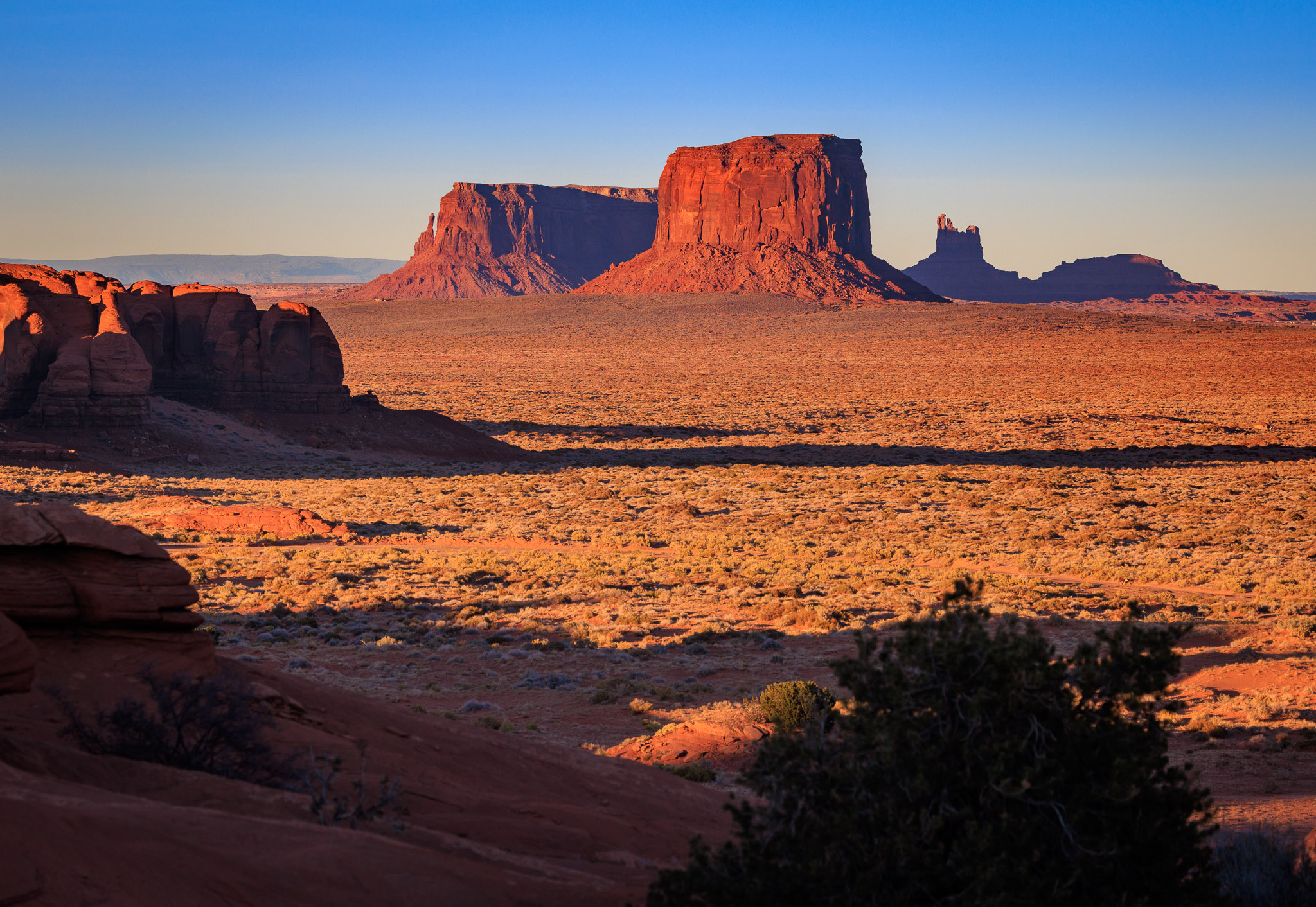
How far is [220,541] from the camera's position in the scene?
20.4 m

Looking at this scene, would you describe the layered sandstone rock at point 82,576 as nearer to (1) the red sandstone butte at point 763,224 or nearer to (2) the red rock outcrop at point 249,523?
(2) the red rock outcrop at point 249,523

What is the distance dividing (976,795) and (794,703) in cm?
543

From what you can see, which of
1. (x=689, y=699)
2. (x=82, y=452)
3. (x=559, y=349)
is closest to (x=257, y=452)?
(x=82, y=452)

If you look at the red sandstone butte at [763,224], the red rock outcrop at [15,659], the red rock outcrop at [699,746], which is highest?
the red sandstone butte at [763,224]

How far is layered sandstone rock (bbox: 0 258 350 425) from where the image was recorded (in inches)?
1152

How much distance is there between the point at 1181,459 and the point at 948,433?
10282mm

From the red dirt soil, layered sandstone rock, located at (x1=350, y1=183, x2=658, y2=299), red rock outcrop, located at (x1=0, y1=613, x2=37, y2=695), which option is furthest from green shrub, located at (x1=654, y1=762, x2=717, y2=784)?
Result: layered sandstone rock, located at (x1=350, y1=183, x2=658, y2=299)

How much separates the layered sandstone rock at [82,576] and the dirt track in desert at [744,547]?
11.8 feet

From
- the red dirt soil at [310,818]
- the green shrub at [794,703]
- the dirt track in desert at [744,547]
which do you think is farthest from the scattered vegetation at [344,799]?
the green shrub at [794,703]

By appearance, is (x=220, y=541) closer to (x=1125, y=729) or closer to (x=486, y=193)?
(x=1125, y=729)

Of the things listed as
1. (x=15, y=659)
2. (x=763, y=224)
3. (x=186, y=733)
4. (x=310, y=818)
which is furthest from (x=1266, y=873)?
(x=763, y=224)

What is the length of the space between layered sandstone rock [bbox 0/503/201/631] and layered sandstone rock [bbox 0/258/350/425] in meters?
25.1

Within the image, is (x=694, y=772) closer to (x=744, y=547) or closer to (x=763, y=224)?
(x=744, y=547)

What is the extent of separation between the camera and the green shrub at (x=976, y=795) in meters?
4.16
